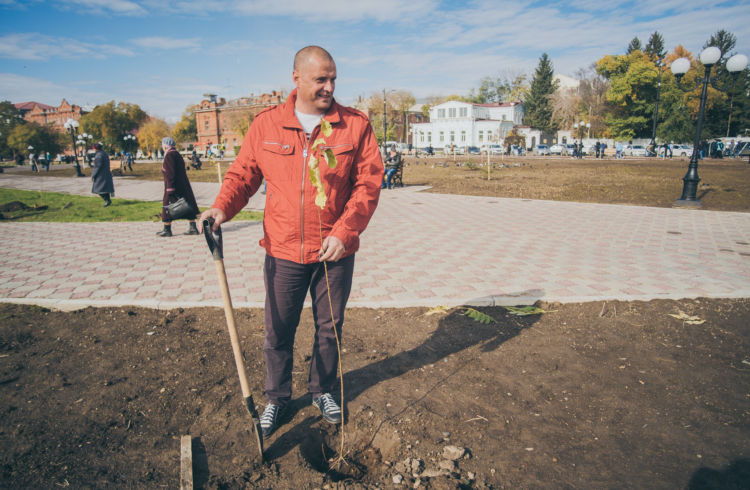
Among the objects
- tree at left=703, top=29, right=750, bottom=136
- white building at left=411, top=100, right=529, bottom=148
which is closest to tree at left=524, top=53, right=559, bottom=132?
white building at left=411, top=100, right=529, bottom=148

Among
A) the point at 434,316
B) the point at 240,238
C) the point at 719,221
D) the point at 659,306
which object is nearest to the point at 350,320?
the point at 434,316

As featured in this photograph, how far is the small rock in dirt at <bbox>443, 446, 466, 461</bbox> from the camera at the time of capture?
8.13 ft

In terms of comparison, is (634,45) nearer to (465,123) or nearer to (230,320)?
(465,123)

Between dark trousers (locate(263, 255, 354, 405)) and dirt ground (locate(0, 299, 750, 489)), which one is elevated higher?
dark trousers (locate(263, 255, 354, 405))

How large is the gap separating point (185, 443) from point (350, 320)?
209cm

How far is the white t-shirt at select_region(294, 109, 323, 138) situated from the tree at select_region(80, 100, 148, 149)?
80.1m

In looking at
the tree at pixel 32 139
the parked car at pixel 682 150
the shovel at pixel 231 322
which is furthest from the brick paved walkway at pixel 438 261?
the tree at pixel 32 139

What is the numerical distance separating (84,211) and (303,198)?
41.2ft

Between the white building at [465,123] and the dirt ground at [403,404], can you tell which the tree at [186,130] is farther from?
the dirt ground at [403,404]

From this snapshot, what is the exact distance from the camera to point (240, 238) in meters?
8.13

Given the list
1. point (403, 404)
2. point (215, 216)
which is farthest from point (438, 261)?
point (215, 216)

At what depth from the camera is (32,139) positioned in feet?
193

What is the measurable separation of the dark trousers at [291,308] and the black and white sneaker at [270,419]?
0.04m

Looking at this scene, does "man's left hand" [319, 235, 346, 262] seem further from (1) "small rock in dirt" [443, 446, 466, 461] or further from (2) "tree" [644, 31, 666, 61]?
(2) "tree" [644, 31, 666, 61]
